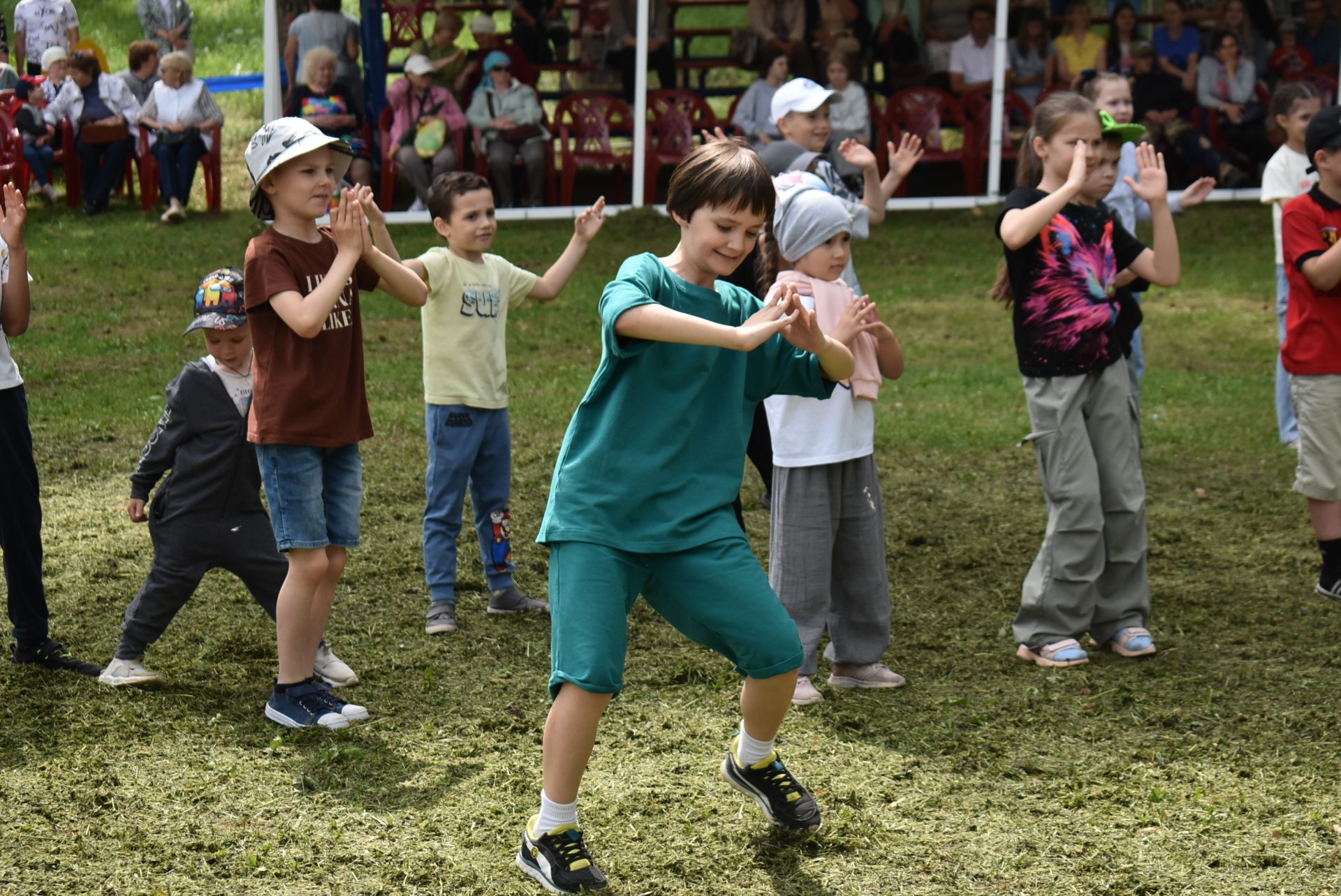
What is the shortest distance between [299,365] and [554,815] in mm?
1634

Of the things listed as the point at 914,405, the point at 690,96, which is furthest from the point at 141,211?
the point at 914,405

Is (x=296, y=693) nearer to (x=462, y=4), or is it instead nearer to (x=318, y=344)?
(x=318, y=344)

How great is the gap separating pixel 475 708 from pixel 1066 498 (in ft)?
6.80

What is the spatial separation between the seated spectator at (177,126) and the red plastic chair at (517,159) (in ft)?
8.10

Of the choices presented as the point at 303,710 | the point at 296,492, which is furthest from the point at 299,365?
the point at 303,710

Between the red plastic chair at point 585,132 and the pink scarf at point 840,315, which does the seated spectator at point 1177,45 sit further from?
the pink scarf at point 840,315

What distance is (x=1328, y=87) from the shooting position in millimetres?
15461

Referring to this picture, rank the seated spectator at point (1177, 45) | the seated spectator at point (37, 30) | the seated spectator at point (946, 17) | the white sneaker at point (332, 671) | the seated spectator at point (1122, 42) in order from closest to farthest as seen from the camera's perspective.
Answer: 1. the white sneaker at point (332, 671)
2. the seated spectator at point (37, 30)
3. the seated spectator at point (1177, 45)
4. the seated spectator at point (1122, 42)
5. the seated spectator at point (946, 17)

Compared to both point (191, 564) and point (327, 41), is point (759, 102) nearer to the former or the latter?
point (327, 41)

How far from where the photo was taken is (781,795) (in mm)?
3889

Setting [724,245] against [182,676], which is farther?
[182,676]

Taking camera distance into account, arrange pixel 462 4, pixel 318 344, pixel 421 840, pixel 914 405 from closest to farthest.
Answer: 1. pixel 421 840
2. pixel 318 344
3. pixel 914 405
4. pixel 462 4

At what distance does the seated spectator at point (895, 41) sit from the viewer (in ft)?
52.3

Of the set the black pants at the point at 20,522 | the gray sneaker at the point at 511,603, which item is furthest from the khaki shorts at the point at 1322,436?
the black pants at the point at 20,522
